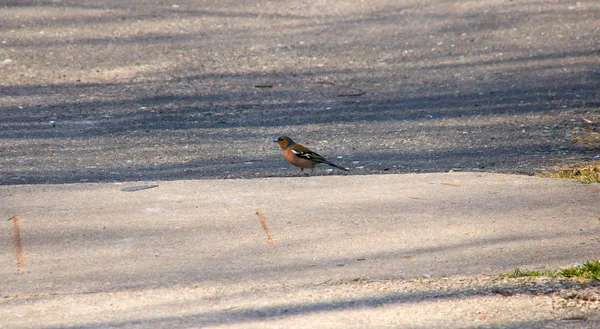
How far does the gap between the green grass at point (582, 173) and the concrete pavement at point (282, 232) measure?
42 centimetres

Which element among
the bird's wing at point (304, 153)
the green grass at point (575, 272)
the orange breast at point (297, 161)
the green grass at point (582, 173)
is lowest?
the green grass at point (582, 173)

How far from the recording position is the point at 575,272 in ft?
15.5

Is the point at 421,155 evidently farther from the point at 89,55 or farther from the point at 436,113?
the point at 89,55

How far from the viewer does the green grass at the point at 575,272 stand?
183 inches

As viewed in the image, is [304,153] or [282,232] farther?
[304,153]

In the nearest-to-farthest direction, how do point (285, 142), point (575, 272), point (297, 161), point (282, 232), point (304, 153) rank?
point (575, 272) → point (282, 232) → point (304, 153) → point (297, 161) → point (285, 142)

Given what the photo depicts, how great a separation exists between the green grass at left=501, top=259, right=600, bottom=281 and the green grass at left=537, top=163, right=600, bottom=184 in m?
2.27

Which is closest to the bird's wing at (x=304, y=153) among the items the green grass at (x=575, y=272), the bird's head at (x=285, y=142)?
the bird's head at (x=285, y=142)

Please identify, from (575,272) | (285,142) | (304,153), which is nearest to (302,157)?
(304,153)

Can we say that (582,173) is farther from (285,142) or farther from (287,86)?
(287,86)

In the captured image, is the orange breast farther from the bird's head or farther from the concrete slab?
the concrete slab

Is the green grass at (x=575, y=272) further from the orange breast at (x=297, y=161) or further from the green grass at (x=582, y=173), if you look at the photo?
the orange breast at (x=297, y=161)

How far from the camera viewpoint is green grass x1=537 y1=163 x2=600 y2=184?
23.2ft

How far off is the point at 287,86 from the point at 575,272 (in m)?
7.37
